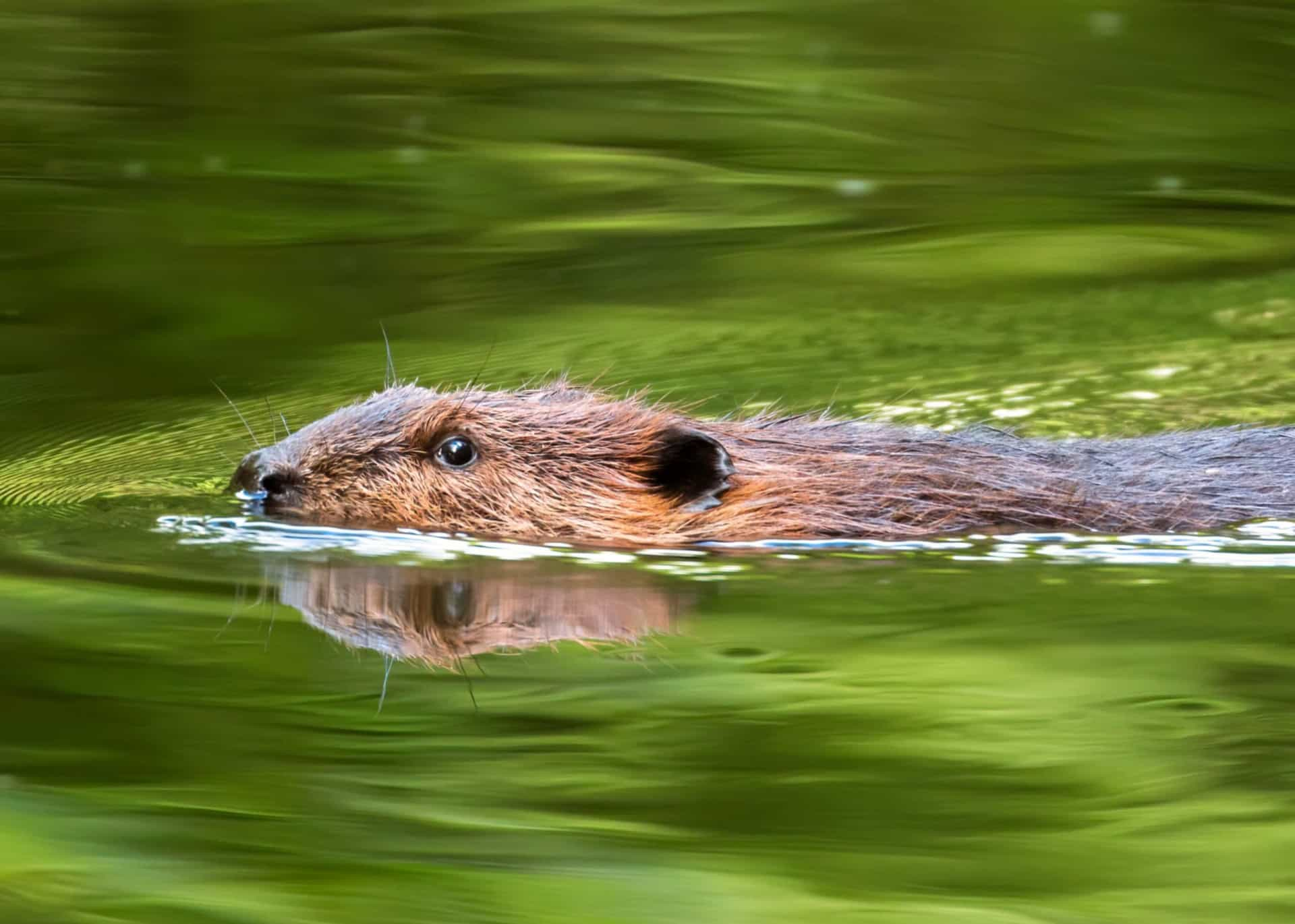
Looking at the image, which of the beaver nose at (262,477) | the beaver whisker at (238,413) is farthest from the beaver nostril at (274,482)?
the beaver whisker at (238,413)

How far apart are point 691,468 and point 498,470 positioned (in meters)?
0.58

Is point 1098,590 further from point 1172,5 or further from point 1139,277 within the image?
point 1172,5

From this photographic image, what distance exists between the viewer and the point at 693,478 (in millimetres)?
5855

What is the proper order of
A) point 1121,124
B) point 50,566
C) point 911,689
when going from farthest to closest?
point 1121,124 → point 50,566 → point 911,689

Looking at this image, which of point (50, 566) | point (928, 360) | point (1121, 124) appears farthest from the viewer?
point (1121, 124)

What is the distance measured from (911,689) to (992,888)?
117 cm

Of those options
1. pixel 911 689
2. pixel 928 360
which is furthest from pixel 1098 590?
pixel 928 360

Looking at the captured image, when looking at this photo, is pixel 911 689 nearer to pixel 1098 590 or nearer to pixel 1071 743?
pixel 1071 743

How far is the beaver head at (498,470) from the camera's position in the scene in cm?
584

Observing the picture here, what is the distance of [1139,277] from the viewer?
954 centimetres

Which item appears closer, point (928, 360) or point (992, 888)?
point (992, 888)

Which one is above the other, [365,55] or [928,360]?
[365,55]

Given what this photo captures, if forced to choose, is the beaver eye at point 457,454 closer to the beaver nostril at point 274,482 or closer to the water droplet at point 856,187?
the beaver nostril at point 274,482

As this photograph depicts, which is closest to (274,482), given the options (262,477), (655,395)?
(262,477)
